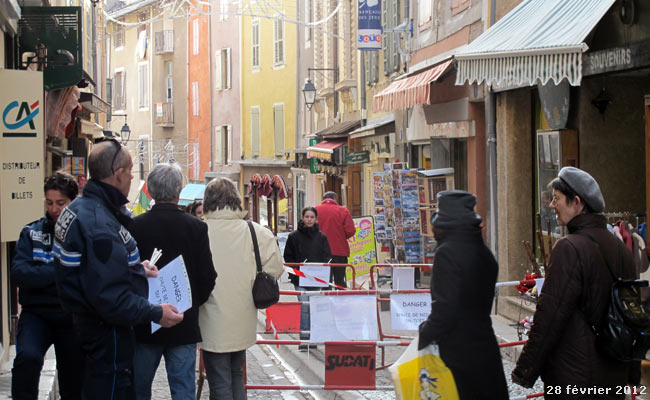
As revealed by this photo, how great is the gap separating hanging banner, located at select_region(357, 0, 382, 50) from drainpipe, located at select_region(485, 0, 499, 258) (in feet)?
23.2

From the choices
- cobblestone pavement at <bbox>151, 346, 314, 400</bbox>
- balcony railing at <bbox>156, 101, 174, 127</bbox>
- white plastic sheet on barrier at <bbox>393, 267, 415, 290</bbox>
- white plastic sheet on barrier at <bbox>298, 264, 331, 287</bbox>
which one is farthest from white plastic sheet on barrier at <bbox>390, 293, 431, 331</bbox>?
balcony railing at <bbox>156, 101, 174, 127</bbox>

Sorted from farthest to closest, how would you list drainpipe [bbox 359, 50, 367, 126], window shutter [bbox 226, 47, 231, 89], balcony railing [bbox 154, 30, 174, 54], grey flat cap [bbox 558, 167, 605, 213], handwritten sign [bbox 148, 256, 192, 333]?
balcony railing [bbox 154, 30, 174, 54] < window shutter [bbox 226, 47, 231, 89] < drainpipe [bbox 359, 50, 367, 126] < handwritten sign [bbox 148, 256, 192, 333] < grey flat cap [bbox 558, 167, 605, 213]

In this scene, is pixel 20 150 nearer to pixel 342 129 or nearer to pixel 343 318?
pixel 343 318

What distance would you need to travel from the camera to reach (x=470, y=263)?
4.90 metres

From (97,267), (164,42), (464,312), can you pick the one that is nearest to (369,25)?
(464,312)

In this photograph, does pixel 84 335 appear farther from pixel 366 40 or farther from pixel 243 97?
pixel 243 97

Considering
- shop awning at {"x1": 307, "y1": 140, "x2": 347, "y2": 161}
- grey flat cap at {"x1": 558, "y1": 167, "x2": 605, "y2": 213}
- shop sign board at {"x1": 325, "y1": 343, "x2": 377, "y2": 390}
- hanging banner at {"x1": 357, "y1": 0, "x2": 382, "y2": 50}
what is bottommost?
shop sign board at {"x1": 325, "y1": 343, "x2": 377, "y2": 390}

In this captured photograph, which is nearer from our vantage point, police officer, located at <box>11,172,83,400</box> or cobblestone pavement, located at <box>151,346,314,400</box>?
police officer, located at <box>11,172,83,400</box>

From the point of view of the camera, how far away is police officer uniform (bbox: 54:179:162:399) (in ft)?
15.4

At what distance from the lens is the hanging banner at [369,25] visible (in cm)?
2098

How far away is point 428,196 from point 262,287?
10.1 m

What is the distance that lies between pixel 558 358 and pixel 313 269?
728 cm

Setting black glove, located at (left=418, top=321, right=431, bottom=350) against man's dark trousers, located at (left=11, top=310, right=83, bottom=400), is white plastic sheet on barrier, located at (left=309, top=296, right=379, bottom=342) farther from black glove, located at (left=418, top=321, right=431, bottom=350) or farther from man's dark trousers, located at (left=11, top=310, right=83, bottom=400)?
black glove, located at (left=418, top=321, right=431, bottom=350)

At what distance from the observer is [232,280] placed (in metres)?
6.56
